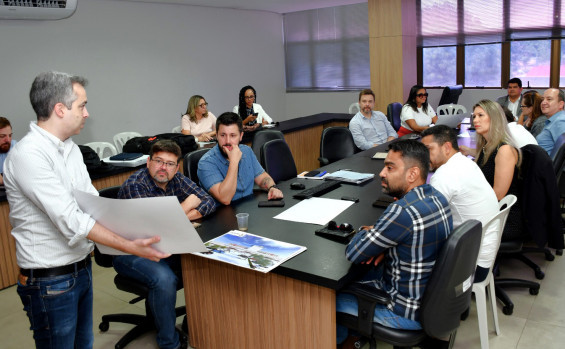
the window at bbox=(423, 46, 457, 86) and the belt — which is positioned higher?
the window at bbox=(423, 46, 457, 86)

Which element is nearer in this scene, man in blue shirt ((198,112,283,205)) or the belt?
the belt

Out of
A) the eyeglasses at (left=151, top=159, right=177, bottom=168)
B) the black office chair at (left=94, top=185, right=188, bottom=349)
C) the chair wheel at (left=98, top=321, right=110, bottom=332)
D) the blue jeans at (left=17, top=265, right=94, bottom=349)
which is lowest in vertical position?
the chair wheel at (left=98, top=321, right=110, bottom=332)

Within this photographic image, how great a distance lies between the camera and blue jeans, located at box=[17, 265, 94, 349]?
171cm

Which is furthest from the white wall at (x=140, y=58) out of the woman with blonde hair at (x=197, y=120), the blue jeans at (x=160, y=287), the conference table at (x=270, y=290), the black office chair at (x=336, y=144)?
the conference table at (x=270, y=290)

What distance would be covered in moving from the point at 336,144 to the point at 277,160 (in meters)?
1.08

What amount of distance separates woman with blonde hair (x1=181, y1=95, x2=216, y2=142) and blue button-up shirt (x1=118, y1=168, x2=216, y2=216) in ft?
10.1

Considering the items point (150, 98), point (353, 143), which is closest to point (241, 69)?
point (150, 98)

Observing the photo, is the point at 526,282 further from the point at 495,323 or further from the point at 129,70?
the point at 129,70

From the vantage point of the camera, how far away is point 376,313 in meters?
2.10

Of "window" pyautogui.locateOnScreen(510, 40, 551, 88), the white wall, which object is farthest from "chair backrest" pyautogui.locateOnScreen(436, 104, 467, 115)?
the white wall

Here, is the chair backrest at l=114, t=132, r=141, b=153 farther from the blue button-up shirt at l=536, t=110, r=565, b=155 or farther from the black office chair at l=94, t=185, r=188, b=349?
the blue button-up shirt at l=536, t=110, r=565, b=155

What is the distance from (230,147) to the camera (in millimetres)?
3186

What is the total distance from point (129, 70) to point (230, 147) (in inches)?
178

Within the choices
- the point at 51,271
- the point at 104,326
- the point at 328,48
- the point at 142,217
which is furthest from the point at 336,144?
the point at 328,48
